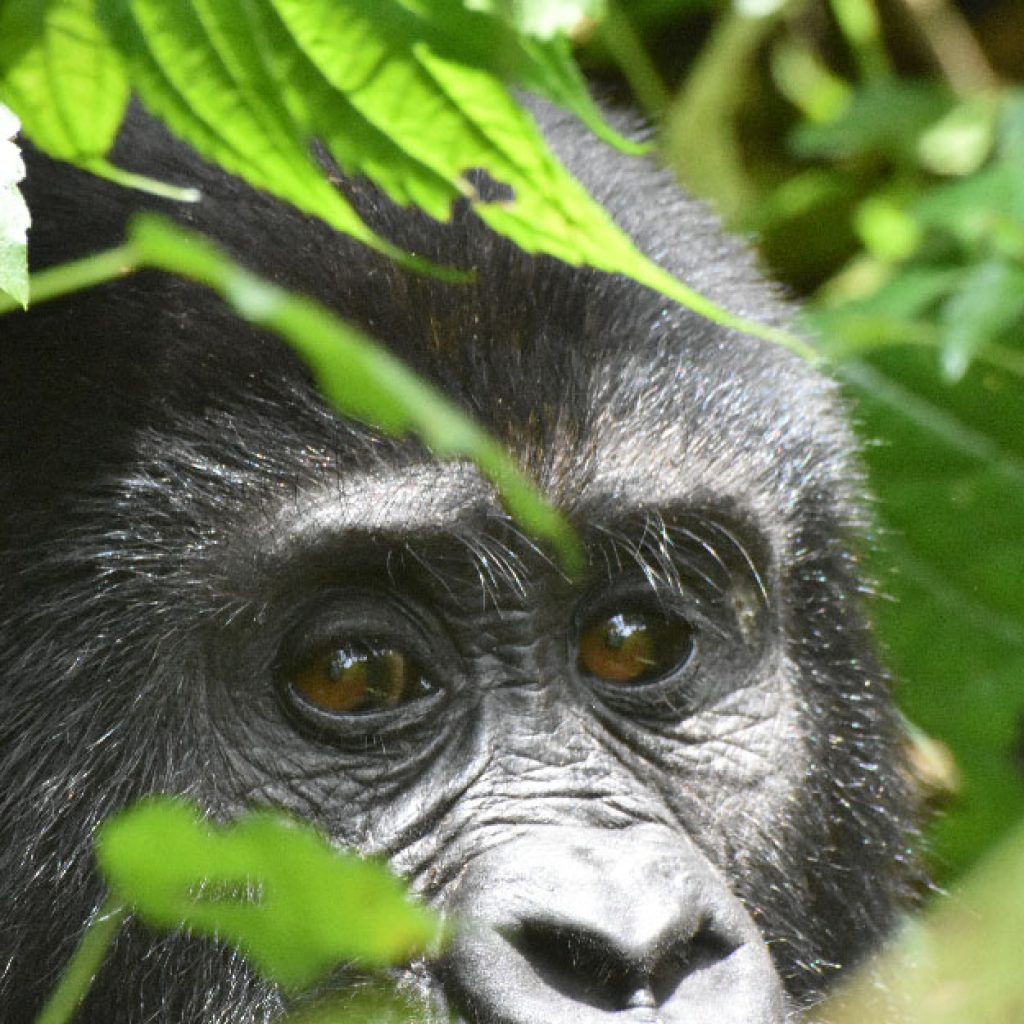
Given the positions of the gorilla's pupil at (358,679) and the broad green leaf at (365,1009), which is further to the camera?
the gorilla's pupil at (358,679)

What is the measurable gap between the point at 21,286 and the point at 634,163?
1.63m

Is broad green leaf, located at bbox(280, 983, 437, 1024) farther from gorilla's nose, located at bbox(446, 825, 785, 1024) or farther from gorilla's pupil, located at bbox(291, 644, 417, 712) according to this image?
gorilla's pupil, located at bbox(291, 644, 417, 712)

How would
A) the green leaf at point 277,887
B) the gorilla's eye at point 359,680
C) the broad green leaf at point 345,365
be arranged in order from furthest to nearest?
the gorilla's eye at point 359,680 < the broad green leaf at point 345,365 < the green leaf at point 277,887

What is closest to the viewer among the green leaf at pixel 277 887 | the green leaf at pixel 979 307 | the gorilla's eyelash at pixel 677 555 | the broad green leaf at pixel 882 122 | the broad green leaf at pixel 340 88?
the green leaf at pixel 277 887

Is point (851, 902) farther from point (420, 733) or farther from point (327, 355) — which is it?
point (327, 355)

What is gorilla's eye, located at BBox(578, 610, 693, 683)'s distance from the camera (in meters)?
2.81

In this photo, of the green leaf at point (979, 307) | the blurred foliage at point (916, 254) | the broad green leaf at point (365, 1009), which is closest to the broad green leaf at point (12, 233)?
the broad green leaf at point (365, 1009)

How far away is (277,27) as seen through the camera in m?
2.09

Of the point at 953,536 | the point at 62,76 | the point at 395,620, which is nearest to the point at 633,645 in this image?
the point at 395,620

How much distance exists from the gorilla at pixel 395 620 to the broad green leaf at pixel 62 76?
0.40 meters

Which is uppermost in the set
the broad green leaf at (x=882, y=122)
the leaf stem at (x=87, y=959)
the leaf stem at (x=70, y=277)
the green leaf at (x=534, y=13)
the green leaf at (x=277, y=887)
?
the green leaf at (x=534, y=13)

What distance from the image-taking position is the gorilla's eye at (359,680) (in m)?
2.58

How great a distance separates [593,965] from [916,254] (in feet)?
9.08

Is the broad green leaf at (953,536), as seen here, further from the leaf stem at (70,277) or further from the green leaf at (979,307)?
the leaf stem at (70,277)
